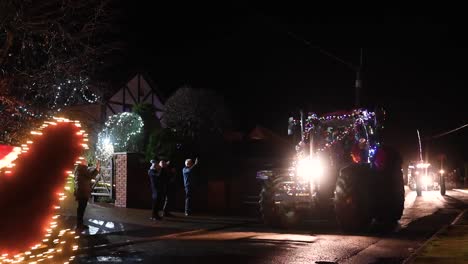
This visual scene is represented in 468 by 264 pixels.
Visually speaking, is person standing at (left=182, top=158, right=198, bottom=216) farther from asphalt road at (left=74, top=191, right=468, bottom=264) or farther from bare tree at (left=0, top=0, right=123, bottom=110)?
bare tree at (left=0, top=0, right=123, bottom=110)

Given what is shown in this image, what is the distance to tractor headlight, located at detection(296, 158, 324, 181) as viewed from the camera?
14086 millimetres

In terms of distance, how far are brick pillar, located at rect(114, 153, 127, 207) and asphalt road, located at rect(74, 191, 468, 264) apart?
3016 mm

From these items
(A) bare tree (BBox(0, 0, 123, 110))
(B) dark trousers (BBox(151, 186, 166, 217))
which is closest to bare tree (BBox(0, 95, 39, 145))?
(A) bare tree (BBox(0, 0, 123, 110))

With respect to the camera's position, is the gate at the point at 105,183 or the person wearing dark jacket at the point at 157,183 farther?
the gate at the point at 105,183

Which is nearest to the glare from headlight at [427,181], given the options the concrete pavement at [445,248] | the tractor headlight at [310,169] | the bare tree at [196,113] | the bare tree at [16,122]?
the bare tree at [196,113]

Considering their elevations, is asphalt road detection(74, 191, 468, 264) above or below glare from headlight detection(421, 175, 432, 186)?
below

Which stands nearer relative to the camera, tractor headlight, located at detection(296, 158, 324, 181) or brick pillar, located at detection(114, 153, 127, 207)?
tractor headlight, located at detection(296, 158, 324, 181)

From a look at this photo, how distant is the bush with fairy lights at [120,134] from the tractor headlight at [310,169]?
380 inches

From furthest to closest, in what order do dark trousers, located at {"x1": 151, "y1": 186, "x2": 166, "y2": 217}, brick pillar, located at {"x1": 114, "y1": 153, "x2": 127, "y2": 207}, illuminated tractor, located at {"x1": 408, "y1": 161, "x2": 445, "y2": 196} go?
illuminated tractor, located at {"x1": 408, "y1": 161, "x2": 445, "y2": 196} < brick pillar, located at {"x1": 114, "y1": 153, "x2": 127, "y2": 207} < dark trousers, located at {"x1": 151, "y1": 186, "x2": 166, "y2": 217}

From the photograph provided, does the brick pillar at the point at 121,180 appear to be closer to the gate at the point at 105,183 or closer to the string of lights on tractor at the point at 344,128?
the gate at the point at 105,183

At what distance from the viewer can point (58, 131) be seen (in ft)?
10.9

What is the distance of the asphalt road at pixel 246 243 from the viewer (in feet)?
33.3

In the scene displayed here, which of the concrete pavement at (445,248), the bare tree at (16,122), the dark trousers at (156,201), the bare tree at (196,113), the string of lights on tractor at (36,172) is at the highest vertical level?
the bare tree at (196,113)

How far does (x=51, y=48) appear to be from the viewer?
13.8 m
